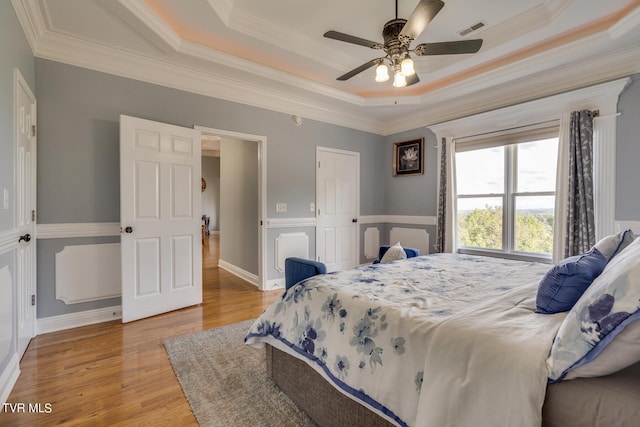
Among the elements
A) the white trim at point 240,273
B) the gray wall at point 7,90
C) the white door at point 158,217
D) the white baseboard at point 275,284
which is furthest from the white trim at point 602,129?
the gray wall at point 7,90

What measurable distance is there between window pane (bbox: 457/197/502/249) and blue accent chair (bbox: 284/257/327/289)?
2680mm

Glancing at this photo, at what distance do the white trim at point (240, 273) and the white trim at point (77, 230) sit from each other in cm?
186

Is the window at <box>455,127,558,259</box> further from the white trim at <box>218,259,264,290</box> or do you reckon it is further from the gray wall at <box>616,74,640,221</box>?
the white trim at <box>218,259,264,290</box>

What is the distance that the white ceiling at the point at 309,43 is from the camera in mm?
2535

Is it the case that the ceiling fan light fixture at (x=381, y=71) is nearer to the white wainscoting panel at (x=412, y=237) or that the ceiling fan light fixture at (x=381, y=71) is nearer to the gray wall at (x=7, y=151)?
the gray wall at (x=7, y=151)

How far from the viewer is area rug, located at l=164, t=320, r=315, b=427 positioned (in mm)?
1600

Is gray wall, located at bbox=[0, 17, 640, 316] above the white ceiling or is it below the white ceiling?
below

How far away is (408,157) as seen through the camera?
498 centimetres

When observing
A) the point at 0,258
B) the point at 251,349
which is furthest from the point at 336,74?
the point at 0,258

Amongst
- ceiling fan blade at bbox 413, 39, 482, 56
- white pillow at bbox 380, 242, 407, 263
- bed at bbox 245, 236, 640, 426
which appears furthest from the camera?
white pillow at bbox 380, 242, 407, 263

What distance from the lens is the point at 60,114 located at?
2.73 metres

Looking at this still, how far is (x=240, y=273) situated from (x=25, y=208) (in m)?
2.81

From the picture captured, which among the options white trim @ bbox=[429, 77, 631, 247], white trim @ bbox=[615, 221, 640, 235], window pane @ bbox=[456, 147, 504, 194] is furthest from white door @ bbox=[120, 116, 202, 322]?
white trim @ bbox=[615, 221, 640, 235]

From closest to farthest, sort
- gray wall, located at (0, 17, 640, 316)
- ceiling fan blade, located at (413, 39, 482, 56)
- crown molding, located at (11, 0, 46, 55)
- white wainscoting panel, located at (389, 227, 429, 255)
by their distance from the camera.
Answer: crown molding, located at (11, 0, 46, 55), ceiling fan blade, located at (413, 39, 482, 56), gray wall, located at (0, 17, 640, 316), white wainscoting panel, located at (389, 227, 429, 255)
